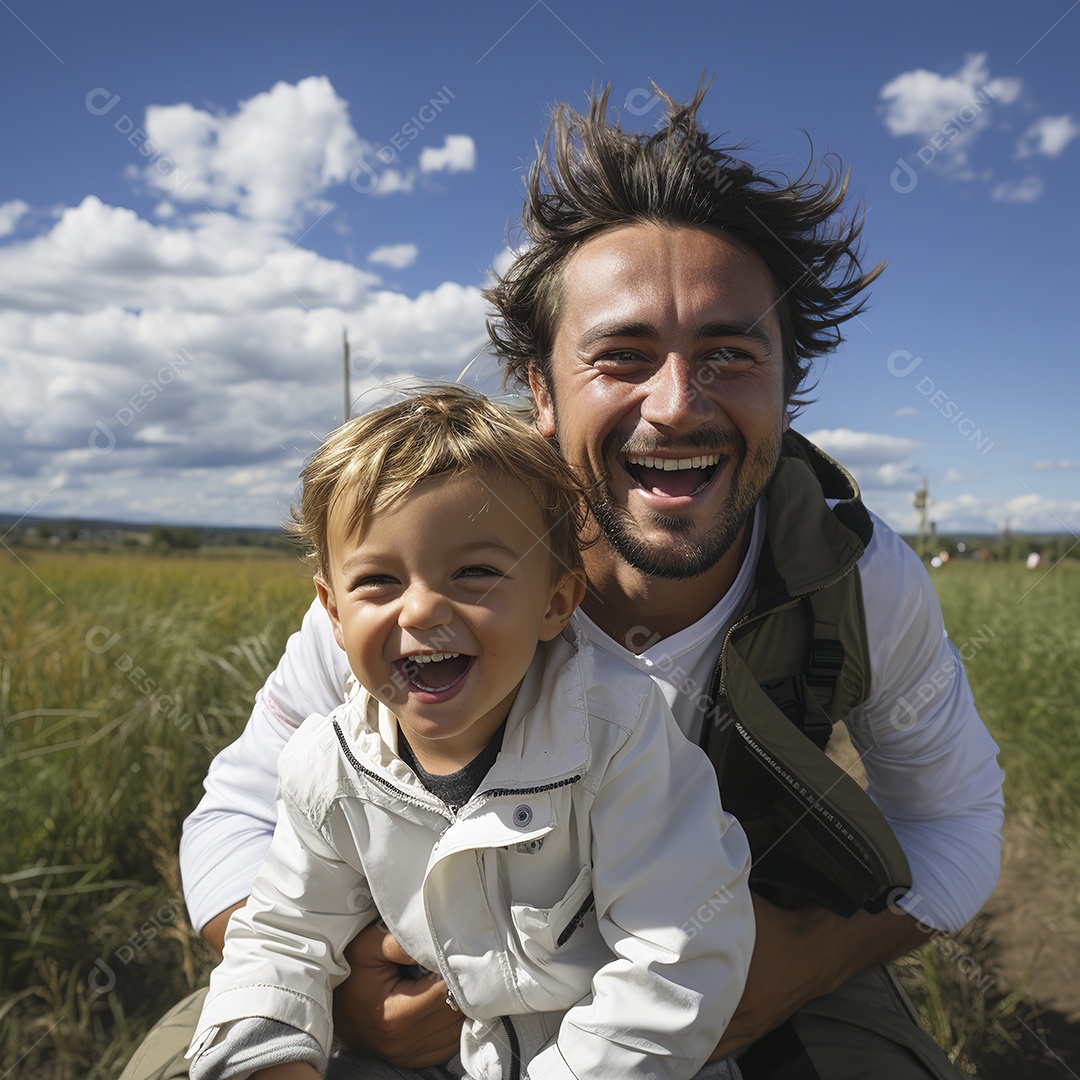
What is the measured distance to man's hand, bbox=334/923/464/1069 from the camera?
5.14 ft

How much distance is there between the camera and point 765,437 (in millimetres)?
2154

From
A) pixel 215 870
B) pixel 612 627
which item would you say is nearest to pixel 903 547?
pixel 612 627

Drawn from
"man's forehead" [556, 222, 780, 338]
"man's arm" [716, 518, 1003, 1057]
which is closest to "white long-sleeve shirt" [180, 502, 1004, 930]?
"man's arm" [716, 518, 1003, 1057]

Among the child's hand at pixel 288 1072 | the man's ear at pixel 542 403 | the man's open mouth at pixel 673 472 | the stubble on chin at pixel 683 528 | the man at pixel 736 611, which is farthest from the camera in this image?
the man's ear at pixel 542 403

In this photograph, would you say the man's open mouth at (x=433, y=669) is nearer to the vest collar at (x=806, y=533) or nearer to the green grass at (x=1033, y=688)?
the vest collar at (x=806, y=533)

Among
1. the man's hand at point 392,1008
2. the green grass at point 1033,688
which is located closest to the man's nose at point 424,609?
the man's hand at point 392,1008

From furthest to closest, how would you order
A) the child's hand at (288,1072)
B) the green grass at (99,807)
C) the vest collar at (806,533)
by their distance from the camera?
the green grass at (99,807)
the vest collar at (806,533)
the child's hand at (288,1072)

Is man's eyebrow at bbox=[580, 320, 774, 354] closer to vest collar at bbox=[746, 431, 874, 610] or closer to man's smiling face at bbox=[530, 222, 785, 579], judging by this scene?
man's smiling face at bbox=[530, 222, 785, 579]

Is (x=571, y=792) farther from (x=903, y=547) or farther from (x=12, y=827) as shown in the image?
(x=12, y=827)

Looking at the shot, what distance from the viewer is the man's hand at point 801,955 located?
1.69 m

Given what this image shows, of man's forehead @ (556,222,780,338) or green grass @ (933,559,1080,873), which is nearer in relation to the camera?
man's forehead @ (556,222,780,338)

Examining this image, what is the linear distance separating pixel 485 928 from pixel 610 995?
24 cm

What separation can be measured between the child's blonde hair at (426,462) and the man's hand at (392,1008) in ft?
2.40

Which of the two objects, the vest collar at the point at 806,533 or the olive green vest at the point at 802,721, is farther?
the vest collar at the point at 806,533
